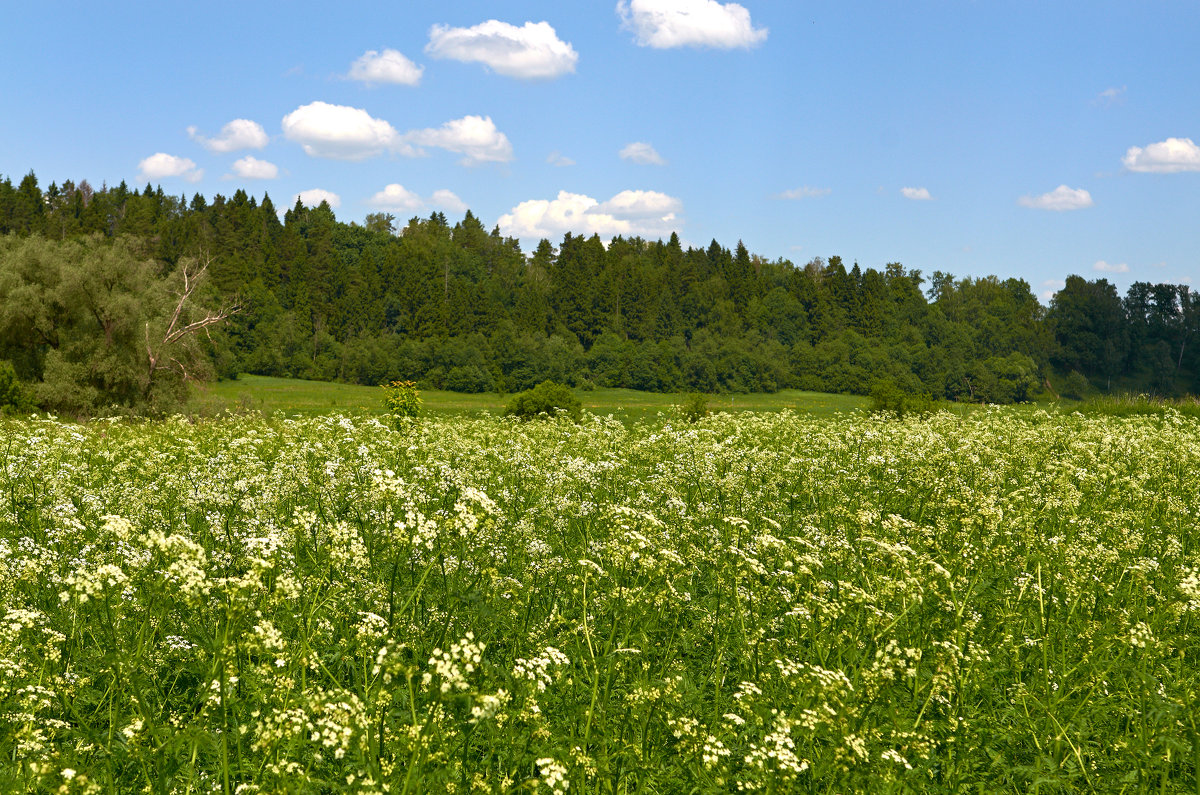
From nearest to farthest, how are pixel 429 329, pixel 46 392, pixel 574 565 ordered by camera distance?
pixel 574 565 < pixel 46 392 < pixel 429 329

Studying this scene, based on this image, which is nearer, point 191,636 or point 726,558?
point 191,636

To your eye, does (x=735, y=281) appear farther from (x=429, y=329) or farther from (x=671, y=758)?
(x=671, y=758)

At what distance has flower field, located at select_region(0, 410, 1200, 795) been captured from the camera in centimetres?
404

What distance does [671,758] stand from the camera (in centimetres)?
492

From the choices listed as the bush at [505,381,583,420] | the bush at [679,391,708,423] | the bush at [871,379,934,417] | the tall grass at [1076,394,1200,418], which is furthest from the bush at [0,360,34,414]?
the tall grass at [1076,394,1200,418]

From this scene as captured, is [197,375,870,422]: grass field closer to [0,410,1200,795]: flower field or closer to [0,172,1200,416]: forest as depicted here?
[0,172,1200,416]: forest

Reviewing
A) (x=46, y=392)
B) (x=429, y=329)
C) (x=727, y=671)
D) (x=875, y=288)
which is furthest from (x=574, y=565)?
(x=875, y=288)

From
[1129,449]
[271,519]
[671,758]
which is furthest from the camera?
[1129,449]

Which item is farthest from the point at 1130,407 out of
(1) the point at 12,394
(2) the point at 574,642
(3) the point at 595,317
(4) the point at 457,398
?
(3) the point at 595,317

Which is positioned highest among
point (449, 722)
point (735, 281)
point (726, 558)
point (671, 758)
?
point (735, 281)

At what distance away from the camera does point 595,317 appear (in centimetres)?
10619

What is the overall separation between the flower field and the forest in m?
71.6

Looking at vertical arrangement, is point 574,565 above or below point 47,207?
below

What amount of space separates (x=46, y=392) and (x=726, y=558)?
130 feet
